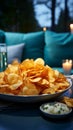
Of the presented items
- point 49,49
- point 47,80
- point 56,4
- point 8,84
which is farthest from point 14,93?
point 56,4

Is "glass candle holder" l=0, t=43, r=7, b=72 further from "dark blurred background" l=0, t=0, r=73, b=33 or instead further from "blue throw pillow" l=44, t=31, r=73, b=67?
"dark blurred background" l=0, t=0, r=73, b=33

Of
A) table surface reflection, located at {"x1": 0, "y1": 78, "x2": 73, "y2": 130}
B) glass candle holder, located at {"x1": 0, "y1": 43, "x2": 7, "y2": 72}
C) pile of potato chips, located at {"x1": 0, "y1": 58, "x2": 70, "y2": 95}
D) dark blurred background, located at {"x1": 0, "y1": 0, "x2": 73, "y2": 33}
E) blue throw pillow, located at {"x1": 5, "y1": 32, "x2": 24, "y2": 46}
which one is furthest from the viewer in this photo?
dark blurred background, located at {"x1": 0, "y1": 0, "x2": 73, "y2": 33}

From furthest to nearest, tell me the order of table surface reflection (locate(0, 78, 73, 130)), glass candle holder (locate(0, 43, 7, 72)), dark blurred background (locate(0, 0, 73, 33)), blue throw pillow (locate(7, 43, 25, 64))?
dark blurred background (locate(0, 0, 73, 33))
blue throw pillow (locate(7, 43, 25, 64))
glass candle holder (locate(0, 43, 7, 72))
table surface reflection (locate(0, 78, 73, 130))

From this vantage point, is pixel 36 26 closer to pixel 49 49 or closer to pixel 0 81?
pixel 49 49

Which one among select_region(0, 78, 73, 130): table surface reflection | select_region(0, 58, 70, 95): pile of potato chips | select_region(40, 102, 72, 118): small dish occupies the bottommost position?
select_region(0, 78, 73, 130): table surface reflection

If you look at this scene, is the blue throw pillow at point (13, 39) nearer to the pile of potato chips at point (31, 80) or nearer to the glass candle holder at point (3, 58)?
the glass candle holder at point (3, 58)

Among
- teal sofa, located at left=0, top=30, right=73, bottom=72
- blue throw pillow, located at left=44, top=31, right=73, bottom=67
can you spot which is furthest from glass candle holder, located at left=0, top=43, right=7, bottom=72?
blue throw pillow, located at left=44, top=31, right=73, bottom=67
